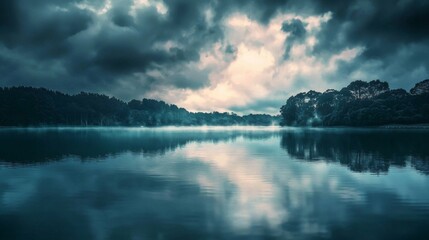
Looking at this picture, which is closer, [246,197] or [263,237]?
[263,237]

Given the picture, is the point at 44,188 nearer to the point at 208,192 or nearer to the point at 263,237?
the point at 208,192

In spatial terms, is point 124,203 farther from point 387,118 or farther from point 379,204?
point 387,118

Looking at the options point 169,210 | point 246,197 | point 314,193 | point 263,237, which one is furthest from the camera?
point 314,193

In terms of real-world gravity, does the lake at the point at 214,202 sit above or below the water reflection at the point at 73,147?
below

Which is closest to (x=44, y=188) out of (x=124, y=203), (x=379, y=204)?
(x=124, y=203)

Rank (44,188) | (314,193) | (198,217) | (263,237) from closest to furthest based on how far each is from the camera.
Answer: (263,237) < (198,217) < (314,193) < (44,188)

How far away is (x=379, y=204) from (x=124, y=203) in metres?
16.9

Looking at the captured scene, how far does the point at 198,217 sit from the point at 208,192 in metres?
7.44

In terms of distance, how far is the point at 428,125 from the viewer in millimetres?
188125

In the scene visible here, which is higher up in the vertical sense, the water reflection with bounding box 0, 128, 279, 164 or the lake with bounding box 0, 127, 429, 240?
the water reflection with bounding box 0, 128, 279, 164

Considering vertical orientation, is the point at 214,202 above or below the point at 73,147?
below

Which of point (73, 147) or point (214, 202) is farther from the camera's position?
point (73, 147)

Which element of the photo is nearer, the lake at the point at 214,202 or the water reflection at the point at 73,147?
the lake at the point at 214,202

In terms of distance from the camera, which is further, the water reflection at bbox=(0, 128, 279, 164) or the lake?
the water reflection at bbox=(0, 128, 279, 164)
